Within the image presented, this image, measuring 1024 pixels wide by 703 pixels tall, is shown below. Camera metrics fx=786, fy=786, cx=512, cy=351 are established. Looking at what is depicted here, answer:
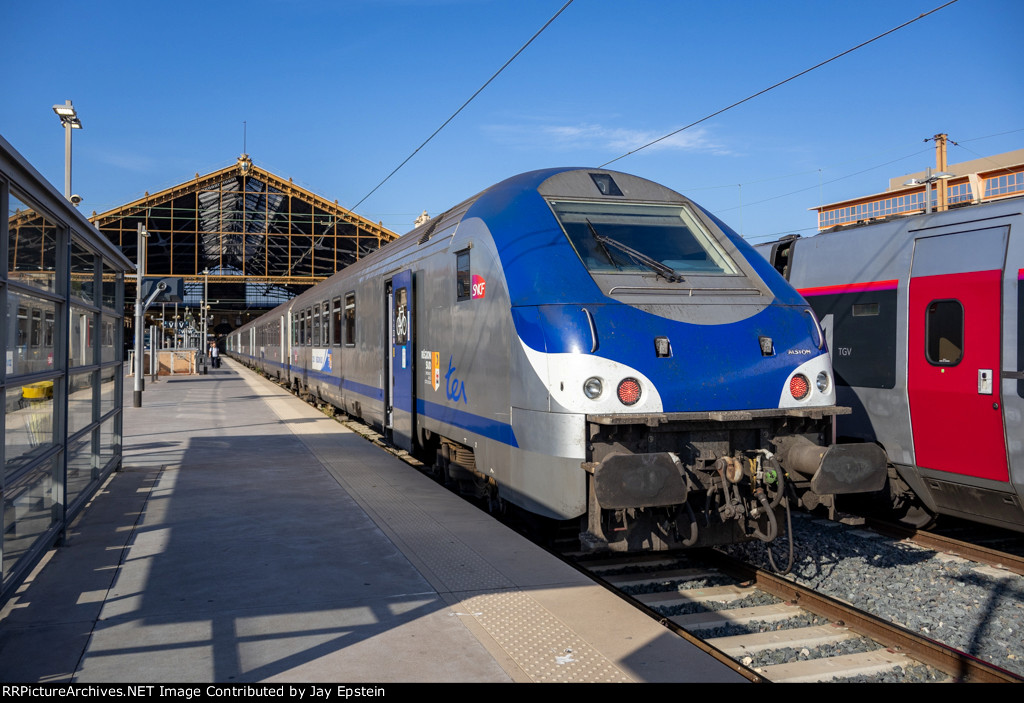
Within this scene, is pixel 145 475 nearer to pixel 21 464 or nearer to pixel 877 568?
pixel 21 464

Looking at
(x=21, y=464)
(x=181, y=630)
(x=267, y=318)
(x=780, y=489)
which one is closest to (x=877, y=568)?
(x=780, y=489)

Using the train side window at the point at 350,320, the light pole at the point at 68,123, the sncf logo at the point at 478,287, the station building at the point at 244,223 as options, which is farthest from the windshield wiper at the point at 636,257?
the station building at the point at 244,223

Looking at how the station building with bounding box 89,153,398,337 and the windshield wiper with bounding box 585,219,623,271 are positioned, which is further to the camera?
the station building with bounding box 89,153,398,337

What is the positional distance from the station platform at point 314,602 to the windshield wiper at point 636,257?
2305mm

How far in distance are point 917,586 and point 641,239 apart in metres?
3.46

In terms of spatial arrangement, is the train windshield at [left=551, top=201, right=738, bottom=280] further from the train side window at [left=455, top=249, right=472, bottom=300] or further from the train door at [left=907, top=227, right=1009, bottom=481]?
the train door at [left=907, top=227, right=1009, bottom=481]

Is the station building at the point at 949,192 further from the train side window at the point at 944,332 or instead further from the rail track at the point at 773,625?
the rail track at the point at 773,625

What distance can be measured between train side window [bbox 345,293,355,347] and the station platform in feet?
15.6

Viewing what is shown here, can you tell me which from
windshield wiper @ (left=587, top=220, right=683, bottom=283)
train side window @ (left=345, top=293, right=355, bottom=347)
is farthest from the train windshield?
train side window @ (left=345, top=293, right=355, bottom=347)

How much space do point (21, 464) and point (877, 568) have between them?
634 centimetres

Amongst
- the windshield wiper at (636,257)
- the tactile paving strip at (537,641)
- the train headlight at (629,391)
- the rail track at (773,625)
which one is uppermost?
the windshield wiper at (636,257)

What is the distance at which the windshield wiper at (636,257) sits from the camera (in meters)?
6.07

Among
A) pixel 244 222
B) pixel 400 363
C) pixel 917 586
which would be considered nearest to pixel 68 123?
pixel 400 363

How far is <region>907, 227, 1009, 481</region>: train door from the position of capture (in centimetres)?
639
